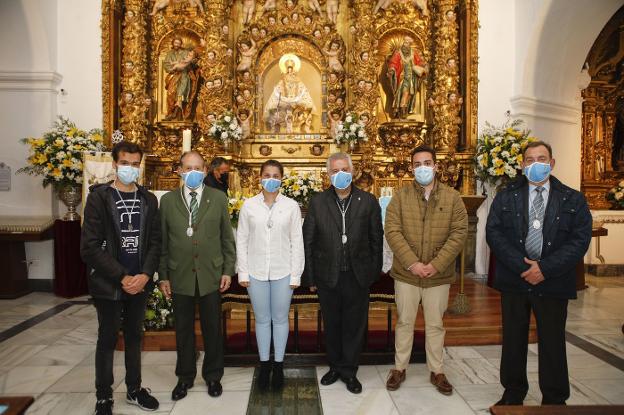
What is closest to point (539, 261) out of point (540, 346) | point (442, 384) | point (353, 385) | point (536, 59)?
point (540, 346)

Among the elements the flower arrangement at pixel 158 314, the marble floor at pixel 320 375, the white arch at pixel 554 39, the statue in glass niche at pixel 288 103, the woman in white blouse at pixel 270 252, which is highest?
the white arch at pixel 554 39

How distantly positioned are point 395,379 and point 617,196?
8737 millimetres

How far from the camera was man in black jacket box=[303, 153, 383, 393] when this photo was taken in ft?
12.3

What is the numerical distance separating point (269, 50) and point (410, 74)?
2734 mm

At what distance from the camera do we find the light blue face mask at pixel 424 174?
3.68 metres

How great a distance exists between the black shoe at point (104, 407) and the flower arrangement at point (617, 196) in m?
10.6

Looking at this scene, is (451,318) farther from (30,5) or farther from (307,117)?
(30,5)

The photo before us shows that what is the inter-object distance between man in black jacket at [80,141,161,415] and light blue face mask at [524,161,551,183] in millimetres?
2699

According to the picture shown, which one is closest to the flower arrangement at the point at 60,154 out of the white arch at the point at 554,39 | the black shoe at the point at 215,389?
the black shoe at the point at 215,389

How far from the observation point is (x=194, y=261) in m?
3.58

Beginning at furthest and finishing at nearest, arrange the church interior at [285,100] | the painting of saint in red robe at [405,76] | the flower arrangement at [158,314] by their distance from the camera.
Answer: the painting of saint in red robe at [405,76]
the church interior at [285,100]
the flower arrangement at [158,314]

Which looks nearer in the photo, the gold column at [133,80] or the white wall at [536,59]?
the white wall at [536,59]

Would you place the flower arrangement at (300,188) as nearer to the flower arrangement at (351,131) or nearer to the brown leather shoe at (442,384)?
the flower arrangement at (351,131)

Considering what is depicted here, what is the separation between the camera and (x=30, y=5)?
802 centimetres
